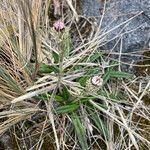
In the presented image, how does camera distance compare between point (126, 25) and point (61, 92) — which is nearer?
point (61, 92)

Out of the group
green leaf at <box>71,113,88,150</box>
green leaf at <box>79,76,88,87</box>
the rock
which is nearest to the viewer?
green leaf at <box>71,113,88,150</box>

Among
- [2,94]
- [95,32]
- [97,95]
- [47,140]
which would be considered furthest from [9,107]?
[95,32]

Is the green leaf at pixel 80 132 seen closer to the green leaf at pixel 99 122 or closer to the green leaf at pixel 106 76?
the green leaf at pixel 99 122

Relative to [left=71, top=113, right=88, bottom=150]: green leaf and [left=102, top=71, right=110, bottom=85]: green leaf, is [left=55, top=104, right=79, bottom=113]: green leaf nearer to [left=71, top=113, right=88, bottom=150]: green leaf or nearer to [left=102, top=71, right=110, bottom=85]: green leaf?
[left=71, top=113, right=88, bottom=150]: green leaf

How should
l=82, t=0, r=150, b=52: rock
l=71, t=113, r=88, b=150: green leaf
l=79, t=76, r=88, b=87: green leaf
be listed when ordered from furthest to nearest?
l=82, t=0, r=150, b=52: rock, l=79, t=76, r=88, b=87: green leaf, l=71, t=113, r=88, b=150: green leaf

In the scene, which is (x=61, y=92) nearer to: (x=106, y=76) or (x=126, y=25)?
(x=106, y=76)

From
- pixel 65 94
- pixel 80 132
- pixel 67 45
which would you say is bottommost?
pixel 80 132

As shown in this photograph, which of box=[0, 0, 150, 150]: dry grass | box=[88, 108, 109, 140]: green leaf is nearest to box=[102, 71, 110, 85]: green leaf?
box=[0, 0, 150, 150]: dry grass

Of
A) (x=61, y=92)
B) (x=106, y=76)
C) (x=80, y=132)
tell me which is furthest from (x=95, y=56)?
(x=80, y=132)
